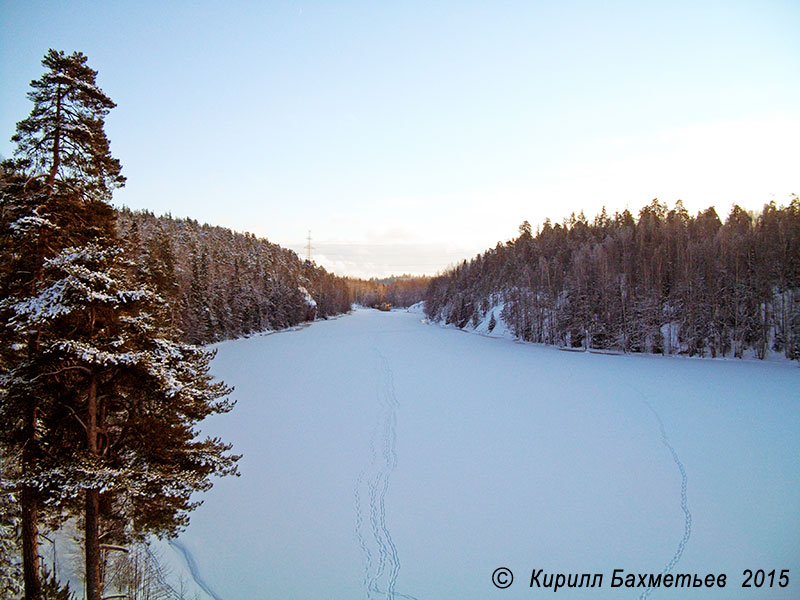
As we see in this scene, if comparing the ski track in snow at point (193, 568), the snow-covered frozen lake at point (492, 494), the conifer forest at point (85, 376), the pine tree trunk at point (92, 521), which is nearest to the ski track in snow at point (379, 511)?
the snow-covered frozen lake at point (492, 494)

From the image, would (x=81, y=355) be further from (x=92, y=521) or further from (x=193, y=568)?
(x=193, y=568)

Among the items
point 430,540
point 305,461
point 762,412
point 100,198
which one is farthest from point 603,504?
point 762,412

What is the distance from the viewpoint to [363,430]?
18453 mm

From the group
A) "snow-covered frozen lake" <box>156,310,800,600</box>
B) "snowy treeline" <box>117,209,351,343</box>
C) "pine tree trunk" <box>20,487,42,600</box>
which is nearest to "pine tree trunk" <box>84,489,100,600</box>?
"pine tree trunk" <box>20,487,42,600</box>

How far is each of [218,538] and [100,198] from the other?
8859 millimetres

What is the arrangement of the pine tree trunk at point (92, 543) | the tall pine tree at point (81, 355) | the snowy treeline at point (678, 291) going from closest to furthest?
the tall pine tree at point (81, 355) → the pine tree trunk at point (92, 543) → the snowy treeline at point (678, 291)

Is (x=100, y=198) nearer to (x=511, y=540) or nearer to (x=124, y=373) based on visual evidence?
(x=124, y=373)

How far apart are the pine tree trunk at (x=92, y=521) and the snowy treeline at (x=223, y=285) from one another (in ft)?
65.1

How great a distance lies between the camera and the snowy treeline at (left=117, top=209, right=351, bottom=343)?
45.3 metres

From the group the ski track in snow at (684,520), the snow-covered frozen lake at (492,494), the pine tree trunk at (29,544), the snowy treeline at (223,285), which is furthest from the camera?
the snowy treeline at (223,285)

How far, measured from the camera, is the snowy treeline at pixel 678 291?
147ft

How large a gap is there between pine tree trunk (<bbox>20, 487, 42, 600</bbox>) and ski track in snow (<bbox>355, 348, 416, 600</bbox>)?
19.0 ft

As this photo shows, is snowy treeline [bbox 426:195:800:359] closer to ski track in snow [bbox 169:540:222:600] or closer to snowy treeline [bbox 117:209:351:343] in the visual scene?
snowy treeline [bbox 117:209:351:343]

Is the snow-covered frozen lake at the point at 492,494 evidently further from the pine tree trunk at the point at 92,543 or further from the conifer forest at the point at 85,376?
the conifer forest at the point at 85,376
